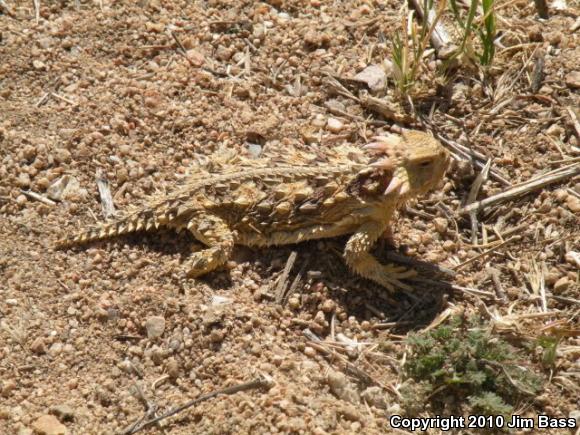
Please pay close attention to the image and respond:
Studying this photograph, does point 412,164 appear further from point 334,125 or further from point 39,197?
point 39,197

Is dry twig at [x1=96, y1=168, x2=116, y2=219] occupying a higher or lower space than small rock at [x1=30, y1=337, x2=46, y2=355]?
higher

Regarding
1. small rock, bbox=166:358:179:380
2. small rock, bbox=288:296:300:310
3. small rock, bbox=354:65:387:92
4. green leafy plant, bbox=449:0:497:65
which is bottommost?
small rock, bbox=166:358:179:380

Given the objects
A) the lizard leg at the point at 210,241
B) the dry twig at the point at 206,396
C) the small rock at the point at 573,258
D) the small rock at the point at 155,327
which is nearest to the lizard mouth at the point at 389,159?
the lizard leg at the point at 210,241

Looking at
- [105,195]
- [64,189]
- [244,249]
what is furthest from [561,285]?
[64,189]

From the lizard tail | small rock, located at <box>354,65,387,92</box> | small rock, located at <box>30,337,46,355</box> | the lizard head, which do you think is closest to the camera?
small rock, located at <box>30,337,46,355</box>

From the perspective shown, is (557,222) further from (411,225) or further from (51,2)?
(51,2)

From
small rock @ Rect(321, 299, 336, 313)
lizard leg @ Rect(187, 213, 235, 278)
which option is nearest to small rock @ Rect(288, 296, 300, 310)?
small rock @ Rect(321, 299, 336, 313)

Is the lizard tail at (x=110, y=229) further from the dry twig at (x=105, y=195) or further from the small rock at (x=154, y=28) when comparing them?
the small rock at (x=154, y=28)

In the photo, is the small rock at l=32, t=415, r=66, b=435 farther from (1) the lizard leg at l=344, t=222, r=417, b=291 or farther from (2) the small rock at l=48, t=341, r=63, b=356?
(1) the lizard leg at l=344, t=222, r=417, b=291
